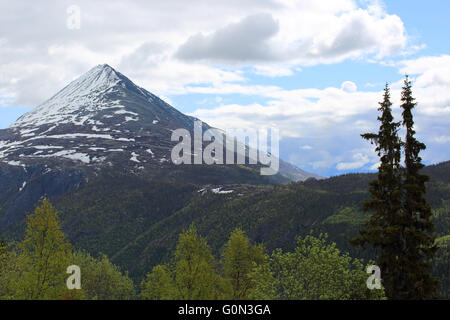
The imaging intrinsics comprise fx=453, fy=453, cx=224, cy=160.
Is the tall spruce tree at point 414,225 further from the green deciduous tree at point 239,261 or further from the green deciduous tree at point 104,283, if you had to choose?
the green deciduous tree at point 104,283

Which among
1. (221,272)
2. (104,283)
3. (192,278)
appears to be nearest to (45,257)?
(192,278)

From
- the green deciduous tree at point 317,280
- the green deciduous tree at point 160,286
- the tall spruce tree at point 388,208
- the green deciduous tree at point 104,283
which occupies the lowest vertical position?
the green deciduous tree at point 104,283

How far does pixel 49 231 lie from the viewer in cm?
5134

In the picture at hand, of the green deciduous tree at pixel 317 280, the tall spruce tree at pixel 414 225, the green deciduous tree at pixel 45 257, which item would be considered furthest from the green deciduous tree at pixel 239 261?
the tall spruce tree at pixel 414 225

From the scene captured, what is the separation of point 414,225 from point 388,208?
9.44 ft

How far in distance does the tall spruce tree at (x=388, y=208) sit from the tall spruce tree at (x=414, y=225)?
700 mm

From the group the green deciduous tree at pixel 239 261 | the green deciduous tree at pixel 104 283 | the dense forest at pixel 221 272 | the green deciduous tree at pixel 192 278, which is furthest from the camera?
the green deciduous tree at pixel 104 283

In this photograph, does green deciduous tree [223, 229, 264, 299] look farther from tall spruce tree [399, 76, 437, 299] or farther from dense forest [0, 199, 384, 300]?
tall spruce tree [399, 76, 437, 299]

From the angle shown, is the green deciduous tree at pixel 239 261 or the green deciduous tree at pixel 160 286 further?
the green deciduous tree at pixel 239 261

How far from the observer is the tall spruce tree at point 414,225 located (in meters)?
41.2

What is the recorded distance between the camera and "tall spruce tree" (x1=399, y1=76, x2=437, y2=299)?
135ft

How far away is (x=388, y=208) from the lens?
42500mm

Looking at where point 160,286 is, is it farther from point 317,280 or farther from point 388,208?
point 388,208
